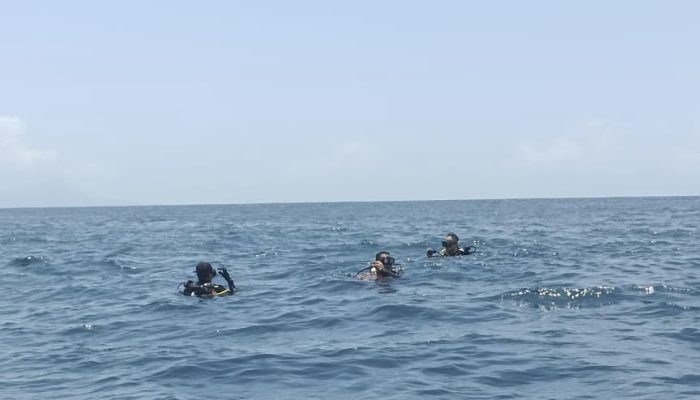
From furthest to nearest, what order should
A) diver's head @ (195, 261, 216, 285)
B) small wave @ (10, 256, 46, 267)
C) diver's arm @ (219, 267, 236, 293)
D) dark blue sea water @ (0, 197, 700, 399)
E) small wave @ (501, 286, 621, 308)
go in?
1. small wave @ (10, 256, 46, 267)
2. diver's head @ (195, 261, 216, 285)
3. diver's arm @ (219, 267, 236, 293)
4. small wave @ (501, 286, 621, 308)
5. dark blue sea water @ (0, 197, 700, 399)

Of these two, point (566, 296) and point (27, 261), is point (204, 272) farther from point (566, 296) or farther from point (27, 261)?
point (27, 261)

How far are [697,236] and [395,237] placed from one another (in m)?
15.2

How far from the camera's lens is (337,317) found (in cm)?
1523

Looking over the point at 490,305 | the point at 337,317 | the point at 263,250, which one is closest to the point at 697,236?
the point at 263,250

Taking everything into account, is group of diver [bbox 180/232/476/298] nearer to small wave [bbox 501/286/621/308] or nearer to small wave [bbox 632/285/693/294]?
small wave [bbox 501/286/621/308]

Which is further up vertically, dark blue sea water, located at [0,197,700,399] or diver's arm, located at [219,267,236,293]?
diver's arm, located at [219,267,236,293]

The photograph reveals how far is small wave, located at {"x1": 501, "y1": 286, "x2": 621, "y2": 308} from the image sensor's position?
1602 cm

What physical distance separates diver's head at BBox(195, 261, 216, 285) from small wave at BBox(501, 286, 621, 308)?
22.9ft

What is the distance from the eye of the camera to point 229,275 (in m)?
20.4

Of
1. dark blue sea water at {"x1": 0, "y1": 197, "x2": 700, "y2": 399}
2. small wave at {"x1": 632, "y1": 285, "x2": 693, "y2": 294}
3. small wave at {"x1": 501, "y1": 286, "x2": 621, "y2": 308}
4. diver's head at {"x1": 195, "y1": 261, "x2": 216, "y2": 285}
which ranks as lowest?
dark blue sea water at {"x1": 0, "y1": 197, "x2": 700, "y2": 399}

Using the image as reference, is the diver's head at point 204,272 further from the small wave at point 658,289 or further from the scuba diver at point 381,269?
the small wave at point 658,289

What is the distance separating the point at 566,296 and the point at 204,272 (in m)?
8.47

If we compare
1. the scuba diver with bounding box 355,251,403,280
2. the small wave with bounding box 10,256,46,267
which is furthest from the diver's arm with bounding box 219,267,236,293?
the small wave with bounding box 10,256,46,267

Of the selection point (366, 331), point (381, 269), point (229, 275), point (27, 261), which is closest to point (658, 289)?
point (381, 269)
